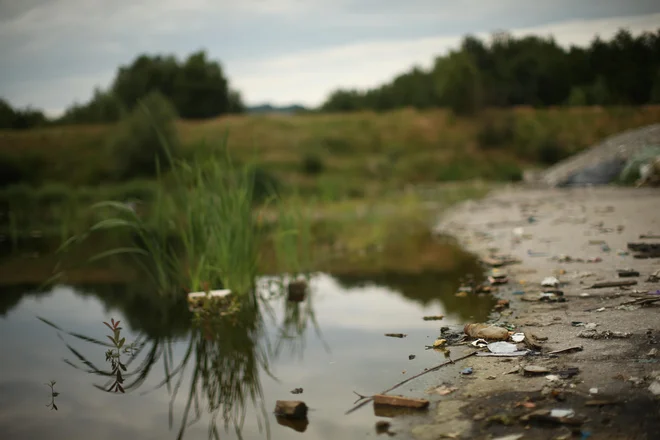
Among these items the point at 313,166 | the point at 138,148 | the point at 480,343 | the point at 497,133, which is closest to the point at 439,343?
the point at 480,343

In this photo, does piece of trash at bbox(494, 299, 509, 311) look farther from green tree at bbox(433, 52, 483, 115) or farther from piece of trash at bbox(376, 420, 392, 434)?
green tree at bbox(433, 52, 483, 115)

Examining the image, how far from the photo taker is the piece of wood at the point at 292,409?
2744 mm

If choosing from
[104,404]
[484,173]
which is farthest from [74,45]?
[484,173]

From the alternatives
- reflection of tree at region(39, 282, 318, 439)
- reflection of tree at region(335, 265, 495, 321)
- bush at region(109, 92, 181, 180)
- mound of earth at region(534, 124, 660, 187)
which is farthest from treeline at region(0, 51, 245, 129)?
reflection of tree at region(39, 282, 318, 439)

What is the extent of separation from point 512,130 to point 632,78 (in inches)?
409

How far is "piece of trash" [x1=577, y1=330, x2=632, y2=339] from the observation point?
3285 millimetres

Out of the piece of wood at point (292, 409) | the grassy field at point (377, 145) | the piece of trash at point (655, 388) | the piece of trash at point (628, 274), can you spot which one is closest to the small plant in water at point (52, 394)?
the piece of wood at point (292, 409)

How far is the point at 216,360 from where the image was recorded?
3855 millimetres

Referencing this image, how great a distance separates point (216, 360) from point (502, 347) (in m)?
1.75

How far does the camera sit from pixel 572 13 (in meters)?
11.1

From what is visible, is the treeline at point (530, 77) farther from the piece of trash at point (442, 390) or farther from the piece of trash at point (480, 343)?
the piece of trash at point (442, 390)

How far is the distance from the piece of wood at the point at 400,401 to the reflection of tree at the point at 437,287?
5.17 feet

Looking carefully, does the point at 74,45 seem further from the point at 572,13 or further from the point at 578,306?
the point at 578,306

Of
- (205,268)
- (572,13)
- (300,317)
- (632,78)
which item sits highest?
(572,13)
